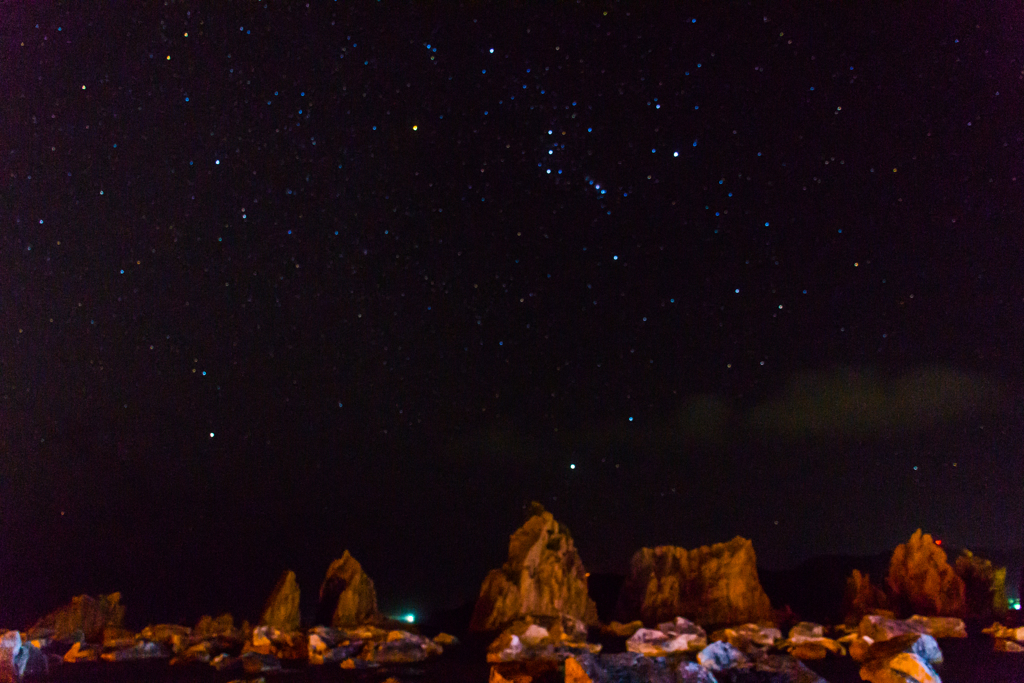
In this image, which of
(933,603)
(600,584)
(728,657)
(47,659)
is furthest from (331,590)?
(933,603)

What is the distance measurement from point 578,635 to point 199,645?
19.4 metres

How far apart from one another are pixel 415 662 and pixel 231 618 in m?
20.4

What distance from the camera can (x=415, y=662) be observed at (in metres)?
24.7

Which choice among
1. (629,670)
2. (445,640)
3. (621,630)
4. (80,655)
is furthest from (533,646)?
(621,630)

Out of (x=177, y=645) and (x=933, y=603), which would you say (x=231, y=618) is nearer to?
(x=177, y=645)

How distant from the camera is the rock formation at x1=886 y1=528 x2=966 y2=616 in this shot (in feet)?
159

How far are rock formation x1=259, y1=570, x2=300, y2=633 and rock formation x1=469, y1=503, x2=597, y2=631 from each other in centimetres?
1280

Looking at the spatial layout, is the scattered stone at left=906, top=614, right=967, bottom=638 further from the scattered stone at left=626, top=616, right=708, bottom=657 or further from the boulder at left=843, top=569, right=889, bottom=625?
the boulder at left=843, top=569, right=889, bottom=625

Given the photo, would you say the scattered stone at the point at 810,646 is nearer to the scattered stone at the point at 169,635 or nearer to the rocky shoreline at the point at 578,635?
the rocky shoreline at the point at 578,635

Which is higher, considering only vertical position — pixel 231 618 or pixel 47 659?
pixel 47 659

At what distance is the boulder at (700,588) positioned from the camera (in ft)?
178

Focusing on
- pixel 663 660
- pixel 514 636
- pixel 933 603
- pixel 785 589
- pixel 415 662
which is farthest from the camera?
pixel 785 589

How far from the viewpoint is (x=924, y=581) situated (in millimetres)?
49875

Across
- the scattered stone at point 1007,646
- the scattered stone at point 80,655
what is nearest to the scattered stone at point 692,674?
the scattered stone at point 1007,646
